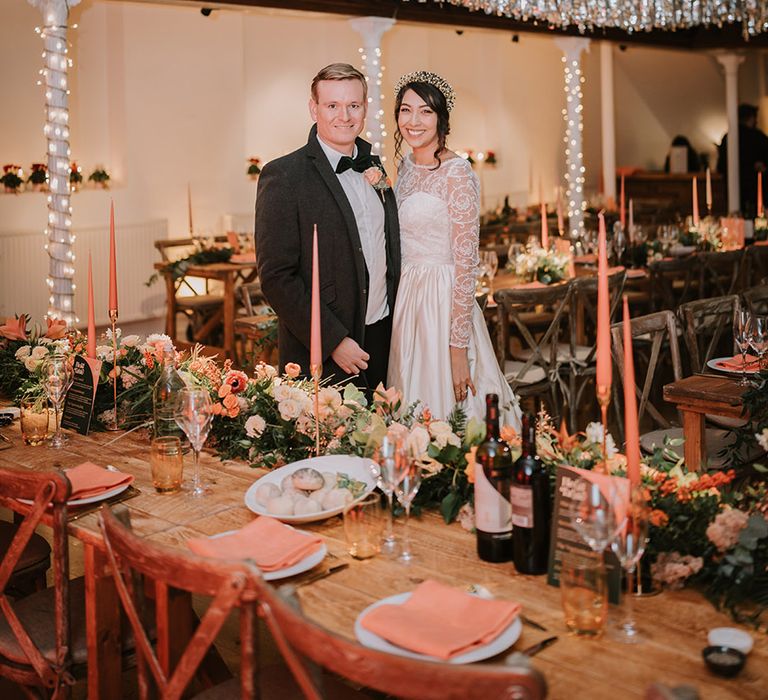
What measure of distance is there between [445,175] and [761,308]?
2.52 meters

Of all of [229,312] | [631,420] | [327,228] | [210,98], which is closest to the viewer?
[631,420]

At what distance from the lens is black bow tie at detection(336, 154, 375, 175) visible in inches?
150

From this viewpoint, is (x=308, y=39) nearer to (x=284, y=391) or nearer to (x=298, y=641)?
(x=284, y=391)

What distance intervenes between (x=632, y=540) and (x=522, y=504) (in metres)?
0.30

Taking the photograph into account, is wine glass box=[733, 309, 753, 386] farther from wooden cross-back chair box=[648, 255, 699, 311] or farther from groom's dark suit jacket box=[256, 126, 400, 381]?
wooden cross-back chair box=[648, 255, 699, 311]

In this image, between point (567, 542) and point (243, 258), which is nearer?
point (567, 542)

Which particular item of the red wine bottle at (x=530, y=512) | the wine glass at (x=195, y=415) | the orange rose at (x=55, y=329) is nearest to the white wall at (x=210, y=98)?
the orange rose at (x=55, y=329)

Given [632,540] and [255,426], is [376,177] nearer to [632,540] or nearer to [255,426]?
[255,426]

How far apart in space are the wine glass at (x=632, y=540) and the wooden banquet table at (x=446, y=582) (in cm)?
3

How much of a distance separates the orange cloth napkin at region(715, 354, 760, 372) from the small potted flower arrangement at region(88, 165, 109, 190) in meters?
7.44

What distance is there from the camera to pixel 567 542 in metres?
2.09

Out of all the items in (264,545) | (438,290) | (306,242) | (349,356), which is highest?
(306,242)

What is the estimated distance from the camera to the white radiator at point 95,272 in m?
9.70

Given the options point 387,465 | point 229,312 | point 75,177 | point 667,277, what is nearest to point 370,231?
point 387,465
